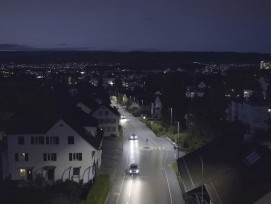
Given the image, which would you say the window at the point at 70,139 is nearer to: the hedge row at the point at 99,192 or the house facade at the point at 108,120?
the hedge row at the point at 99,192

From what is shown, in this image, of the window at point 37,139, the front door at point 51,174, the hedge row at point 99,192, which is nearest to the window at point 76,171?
the front door at point 51,174

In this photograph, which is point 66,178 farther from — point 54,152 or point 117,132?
point 117,132

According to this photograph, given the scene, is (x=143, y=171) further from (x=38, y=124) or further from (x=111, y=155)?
(x=38, y=124)

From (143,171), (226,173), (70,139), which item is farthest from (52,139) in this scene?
(226,173)

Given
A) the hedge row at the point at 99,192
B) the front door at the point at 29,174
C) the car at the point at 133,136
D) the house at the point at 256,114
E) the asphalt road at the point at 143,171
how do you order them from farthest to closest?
1. the house at the point at 256,114
2. the car at the point at 133,136
3. the front door at the point at 29,174
4. the asphalt road at the point at 143,171
5. the hedge row at the point at 99,192

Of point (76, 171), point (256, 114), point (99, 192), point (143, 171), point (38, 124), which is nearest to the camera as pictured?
point (99, 192)

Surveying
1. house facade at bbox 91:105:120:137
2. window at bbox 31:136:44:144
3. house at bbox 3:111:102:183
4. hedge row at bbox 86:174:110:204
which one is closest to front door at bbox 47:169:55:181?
house at bbox 3:111:102:183

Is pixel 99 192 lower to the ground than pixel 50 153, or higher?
lower
